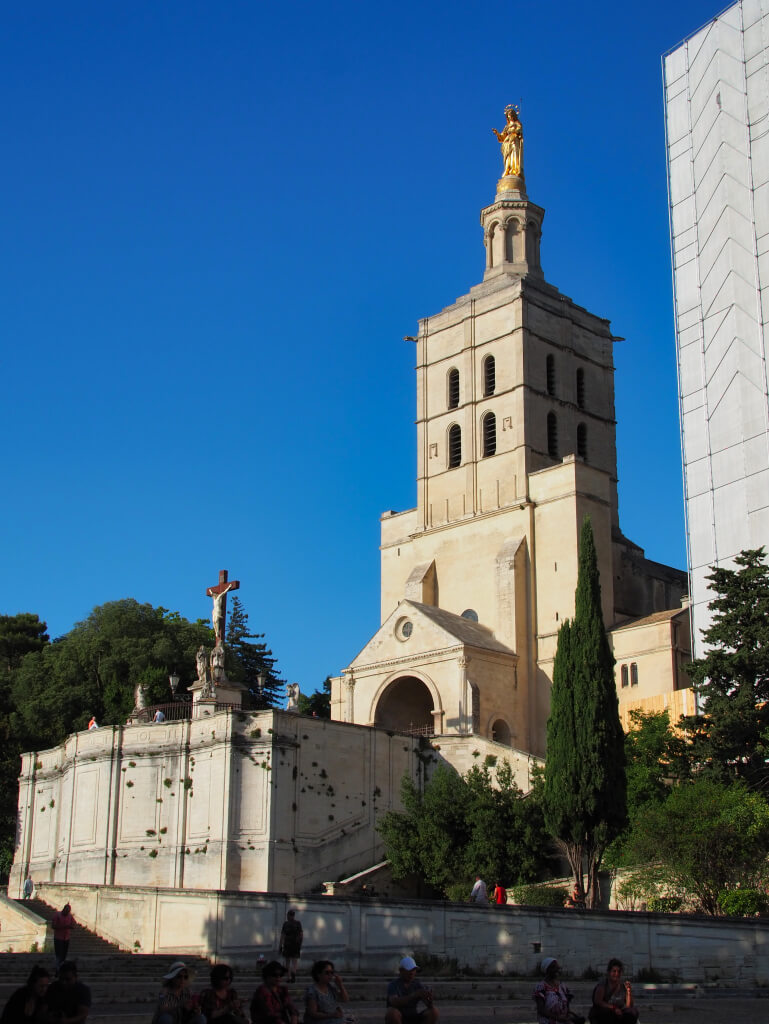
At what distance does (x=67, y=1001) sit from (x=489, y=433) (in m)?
46.5

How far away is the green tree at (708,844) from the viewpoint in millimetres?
27375

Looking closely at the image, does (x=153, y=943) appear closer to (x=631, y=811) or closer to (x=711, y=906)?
(x=711, y=906)

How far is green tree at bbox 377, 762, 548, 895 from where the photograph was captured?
3512 centimetres

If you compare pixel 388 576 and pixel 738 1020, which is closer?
pixel 738 1020

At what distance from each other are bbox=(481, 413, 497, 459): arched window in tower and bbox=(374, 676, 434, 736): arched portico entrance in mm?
10838

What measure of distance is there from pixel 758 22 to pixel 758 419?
1441 cm

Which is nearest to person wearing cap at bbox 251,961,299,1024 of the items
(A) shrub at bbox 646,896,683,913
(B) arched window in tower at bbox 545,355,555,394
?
(A) shrub at bbox 646,896,683,913

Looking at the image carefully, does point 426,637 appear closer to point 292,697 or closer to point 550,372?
point 292,697

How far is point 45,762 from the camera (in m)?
45.0

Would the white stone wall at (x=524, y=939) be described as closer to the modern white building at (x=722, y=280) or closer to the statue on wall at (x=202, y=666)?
the modern white building at (x=722, y=280)

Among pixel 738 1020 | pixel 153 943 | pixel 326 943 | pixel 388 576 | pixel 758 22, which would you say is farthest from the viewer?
pixel 388 576

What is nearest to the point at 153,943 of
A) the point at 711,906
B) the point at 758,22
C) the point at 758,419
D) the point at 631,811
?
the point at 711,906

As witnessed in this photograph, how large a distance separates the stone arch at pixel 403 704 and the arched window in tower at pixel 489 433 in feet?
35.7

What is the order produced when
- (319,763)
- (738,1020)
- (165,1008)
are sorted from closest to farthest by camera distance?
(165,1008) → (738,1020) → (319,763)
